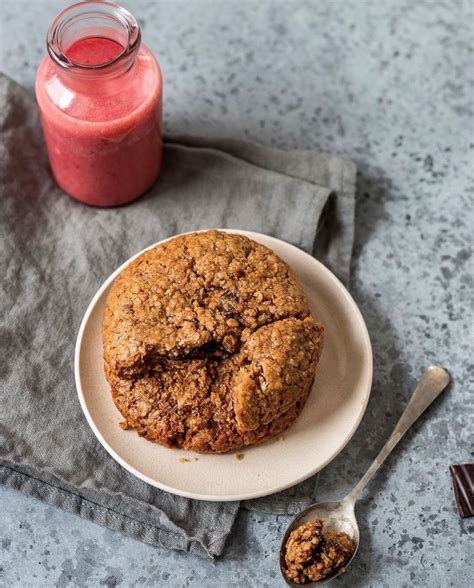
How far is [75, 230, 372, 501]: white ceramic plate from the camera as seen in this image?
225cm

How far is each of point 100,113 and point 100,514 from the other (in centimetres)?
113

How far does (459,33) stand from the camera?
125 inches

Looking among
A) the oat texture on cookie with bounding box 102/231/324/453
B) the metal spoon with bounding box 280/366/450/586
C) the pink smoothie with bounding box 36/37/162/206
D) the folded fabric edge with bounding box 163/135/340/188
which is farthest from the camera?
the folded fabric edge with bounding box 163/135/340/188

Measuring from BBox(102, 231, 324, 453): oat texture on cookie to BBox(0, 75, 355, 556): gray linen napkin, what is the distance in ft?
0.69

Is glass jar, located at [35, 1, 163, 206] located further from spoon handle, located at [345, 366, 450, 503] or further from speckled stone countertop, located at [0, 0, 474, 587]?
spoon handle, located at [345, 366, 450, 503]

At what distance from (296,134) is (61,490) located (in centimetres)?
145

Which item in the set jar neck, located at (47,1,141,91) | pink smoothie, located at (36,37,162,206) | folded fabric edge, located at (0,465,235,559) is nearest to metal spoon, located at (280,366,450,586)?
folded fabric edge, located at (0,465,235,559)

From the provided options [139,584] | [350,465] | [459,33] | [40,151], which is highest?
[459,33]

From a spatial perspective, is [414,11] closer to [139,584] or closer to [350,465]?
[350,465]

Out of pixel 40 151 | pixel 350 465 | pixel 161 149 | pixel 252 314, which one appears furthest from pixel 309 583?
pixel 40 151

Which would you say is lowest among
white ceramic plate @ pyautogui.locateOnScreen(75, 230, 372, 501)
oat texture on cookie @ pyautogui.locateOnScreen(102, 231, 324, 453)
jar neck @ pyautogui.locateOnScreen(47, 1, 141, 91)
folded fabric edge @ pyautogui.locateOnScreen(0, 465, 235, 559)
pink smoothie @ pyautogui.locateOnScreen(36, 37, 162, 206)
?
folded fabric edge @ pyautogui.locateOnScreen(0, 465, 235, 559)

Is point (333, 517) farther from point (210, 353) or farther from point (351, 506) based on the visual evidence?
point (210, 353)

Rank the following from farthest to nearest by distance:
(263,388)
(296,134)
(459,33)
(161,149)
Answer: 1. (459,33)
2. (296,134)
3. (161,149)
4. (263,388)

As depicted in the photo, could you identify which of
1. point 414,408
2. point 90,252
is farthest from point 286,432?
point 90,252
